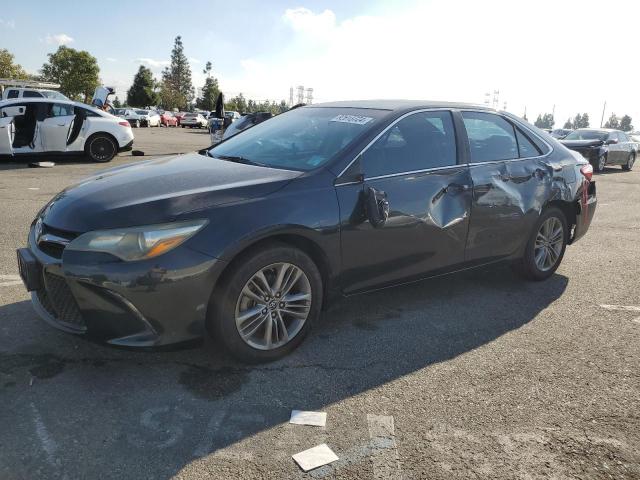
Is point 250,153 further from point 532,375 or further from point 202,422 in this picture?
point 532,375

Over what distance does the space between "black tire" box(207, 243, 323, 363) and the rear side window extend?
175 centimetres

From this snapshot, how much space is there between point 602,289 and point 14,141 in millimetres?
11858

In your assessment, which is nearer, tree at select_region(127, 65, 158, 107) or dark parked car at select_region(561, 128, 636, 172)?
dark parked car at select_region(561, 128, 636, 172)

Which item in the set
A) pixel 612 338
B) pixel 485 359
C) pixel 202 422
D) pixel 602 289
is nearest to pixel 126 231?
pixel 202 422

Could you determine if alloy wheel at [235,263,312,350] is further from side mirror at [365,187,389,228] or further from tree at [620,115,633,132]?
tree at [620,115,633,132]

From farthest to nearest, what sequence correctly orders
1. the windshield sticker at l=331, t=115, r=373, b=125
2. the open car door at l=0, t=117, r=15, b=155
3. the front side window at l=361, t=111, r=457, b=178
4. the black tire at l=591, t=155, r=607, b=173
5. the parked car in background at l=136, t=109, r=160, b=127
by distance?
the parked car in background at l=136, t=109, r=160, b=127 → the black tire at l=591, t=155, r=607, b=173 → the open car door at l=0, t=117, r=15, b=155 → the windshield sticker at l=331, t=115, r=373, b=125 → the front side window at l=361, t=111, r=457, b=178

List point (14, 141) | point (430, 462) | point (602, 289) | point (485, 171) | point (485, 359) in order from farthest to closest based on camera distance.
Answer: point (14, 141) < point (602, 289) < point (485, 171) < point (485, 359) < point (430, 462)

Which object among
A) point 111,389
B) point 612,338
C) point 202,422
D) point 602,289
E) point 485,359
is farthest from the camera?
point 602,289

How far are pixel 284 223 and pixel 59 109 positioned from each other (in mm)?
10830

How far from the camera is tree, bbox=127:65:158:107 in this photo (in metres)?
84.6

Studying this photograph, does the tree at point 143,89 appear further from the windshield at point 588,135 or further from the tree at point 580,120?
the tree at point 580,120

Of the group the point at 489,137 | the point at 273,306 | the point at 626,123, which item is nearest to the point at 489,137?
the point at 489,137

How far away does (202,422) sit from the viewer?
103 inches

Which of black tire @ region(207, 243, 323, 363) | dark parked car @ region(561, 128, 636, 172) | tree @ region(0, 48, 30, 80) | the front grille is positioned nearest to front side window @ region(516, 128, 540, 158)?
black tire @ region(207, 243, 323, 363)
